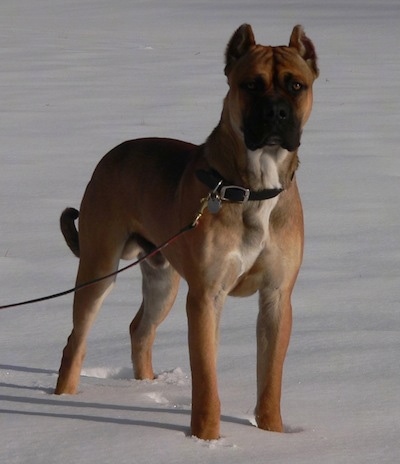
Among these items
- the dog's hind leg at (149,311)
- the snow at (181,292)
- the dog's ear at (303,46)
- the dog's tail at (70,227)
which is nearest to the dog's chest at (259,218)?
the dog's ear at (303,46)

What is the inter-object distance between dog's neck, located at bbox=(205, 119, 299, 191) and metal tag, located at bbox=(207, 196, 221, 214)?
147 mm

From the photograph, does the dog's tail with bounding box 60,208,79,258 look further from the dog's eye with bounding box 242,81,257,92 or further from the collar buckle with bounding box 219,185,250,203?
the dog's eye with bounding box 242,81,257,92

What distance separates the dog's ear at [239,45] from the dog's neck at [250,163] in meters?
0.26

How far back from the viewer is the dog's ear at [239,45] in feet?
14.0

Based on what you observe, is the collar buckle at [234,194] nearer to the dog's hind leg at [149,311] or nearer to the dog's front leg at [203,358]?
the dog's front leg at [203,358]

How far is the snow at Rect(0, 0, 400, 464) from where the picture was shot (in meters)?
3.98

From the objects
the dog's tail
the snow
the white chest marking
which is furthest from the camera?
the dog's tail

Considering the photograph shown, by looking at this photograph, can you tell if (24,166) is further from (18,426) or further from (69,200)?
(18,426)

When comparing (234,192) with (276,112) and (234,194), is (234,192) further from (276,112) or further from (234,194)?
(276,112)

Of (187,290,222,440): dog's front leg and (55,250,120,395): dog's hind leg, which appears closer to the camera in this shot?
(187,290,222,440): dog's front leg

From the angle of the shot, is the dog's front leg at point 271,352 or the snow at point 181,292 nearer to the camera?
the snow at point 181,292

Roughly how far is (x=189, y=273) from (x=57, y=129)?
6.65 meters

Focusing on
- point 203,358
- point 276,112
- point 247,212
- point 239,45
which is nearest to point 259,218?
point 247,212

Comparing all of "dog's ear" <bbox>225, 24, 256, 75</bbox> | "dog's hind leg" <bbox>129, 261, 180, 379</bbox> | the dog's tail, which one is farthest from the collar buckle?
the dog's tail
